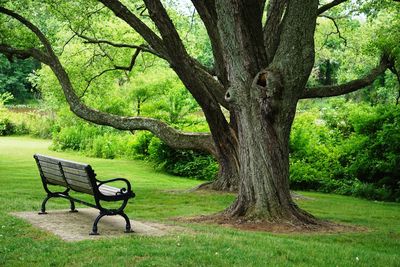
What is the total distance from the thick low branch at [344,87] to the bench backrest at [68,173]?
7637 mm

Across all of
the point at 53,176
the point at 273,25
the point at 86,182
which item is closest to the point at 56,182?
the point at 53,176

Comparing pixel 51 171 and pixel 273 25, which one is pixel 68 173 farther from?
pixel 273 25

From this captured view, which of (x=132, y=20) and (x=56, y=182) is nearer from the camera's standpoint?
(x=56, y=182)

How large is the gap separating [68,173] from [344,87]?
362 inches

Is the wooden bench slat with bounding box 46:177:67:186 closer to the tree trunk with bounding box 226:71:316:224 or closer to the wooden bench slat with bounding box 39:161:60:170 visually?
the wooden bench slat with bounding box 39:161:60:170

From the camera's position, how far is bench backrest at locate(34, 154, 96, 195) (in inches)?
324

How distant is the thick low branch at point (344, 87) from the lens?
15.4 m

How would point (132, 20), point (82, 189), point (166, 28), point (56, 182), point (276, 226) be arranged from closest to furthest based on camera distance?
point (82, 189) < point (276, 226) < point (56, 182) < point (166, 28) < point (132, 20)

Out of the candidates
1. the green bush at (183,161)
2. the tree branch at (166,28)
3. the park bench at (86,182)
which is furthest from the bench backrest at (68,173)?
the green bush at (183,161)

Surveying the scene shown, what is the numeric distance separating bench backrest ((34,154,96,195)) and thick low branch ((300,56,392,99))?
→ 7.64m

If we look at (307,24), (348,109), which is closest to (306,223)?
(307,24)

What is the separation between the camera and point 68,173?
8969 mm

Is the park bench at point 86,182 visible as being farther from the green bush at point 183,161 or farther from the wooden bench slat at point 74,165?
the green bush at point 183,161

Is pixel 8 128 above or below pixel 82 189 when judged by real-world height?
above
